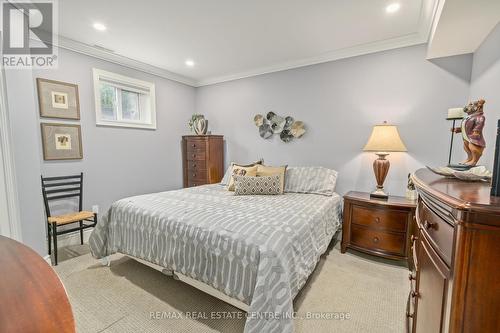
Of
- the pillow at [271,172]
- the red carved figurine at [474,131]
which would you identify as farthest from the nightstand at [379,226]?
the red carved figurine at [474,131]

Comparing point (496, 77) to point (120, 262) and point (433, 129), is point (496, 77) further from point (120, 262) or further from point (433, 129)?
point (120, 262)

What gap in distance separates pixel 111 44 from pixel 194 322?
3.25 meters

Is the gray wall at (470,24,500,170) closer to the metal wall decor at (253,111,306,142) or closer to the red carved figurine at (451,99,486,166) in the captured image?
the red carved figurine at (451,99,486,166)

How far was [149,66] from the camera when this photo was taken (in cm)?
352

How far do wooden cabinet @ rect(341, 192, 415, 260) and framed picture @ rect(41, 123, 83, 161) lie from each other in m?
3.43

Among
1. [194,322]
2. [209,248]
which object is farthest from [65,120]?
[194,322]

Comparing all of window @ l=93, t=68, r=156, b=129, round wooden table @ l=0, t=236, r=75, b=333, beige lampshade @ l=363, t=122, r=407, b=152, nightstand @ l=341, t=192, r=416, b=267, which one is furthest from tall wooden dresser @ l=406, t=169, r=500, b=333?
window @ l=93, t=68, r=156, b=129

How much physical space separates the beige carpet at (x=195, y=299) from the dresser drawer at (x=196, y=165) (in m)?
1.87

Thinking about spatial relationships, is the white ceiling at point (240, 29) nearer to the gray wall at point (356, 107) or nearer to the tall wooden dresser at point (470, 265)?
the gray wall at point (356, 107)

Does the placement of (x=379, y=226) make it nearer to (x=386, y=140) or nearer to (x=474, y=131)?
(x=386, y=140)

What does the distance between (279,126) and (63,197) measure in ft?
10.1

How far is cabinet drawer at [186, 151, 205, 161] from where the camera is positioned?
12.8ft

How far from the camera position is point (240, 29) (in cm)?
243

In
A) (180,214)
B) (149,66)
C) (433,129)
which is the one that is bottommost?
(180,214)
